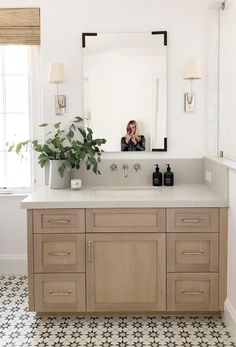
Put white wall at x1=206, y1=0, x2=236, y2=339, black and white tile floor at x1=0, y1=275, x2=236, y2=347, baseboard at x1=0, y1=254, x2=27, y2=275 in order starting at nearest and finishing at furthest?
black and white tile floor at x1=0, y1=275, x2=236, y2=347 < white wall at x1=206, y1=0, x2=236, y2=339 < baseboard at x1=0, y1=254, x2=27, y2=275

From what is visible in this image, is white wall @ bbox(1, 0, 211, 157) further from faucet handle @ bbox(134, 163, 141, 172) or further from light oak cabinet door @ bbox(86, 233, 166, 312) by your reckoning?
light oak cabinet door @ bbox(86, 233, 166, 312)

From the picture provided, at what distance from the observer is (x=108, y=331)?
3.08 meters

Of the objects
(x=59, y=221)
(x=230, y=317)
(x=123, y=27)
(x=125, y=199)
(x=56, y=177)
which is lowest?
(x=230, y=317)

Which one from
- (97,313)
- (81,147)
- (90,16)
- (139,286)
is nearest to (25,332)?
(97,313)

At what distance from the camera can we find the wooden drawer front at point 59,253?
3.16 metres

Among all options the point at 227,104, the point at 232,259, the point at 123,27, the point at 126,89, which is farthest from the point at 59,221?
the point at 123,27

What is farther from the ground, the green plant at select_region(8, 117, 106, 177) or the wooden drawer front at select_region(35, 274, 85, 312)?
the green plant at select_region(8, 117, 106, 177)

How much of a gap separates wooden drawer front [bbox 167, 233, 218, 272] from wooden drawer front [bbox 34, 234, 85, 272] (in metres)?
0.59

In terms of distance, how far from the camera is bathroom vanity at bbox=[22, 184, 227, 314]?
10.3 feet

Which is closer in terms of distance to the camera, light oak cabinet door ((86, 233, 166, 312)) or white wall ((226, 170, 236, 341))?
white wall ((226, 170, 236, 341))

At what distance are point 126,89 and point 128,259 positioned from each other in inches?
54.1

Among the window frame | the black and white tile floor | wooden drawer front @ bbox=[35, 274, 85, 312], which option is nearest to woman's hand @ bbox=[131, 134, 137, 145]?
the window frame

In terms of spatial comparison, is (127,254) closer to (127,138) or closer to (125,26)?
(127,138)

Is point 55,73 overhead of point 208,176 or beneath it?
overhead
